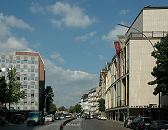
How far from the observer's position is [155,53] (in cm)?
4662

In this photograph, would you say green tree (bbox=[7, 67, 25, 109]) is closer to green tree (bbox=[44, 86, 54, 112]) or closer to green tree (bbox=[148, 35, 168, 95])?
green tree (bbox=[148, 35, 168, 95])

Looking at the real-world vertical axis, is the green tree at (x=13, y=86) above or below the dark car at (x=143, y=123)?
above

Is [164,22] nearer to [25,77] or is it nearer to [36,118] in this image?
[36,118]

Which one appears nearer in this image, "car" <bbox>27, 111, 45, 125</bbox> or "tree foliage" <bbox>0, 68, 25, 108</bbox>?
"car" <bbox>27, 111, 45, 125</bbox>

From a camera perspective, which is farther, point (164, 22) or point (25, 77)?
point (25, 77)

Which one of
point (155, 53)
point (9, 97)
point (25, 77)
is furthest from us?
point (25, 77)

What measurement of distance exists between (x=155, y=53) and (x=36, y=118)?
28.4m

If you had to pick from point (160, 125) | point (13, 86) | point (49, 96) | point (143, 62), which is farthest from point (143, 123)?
point (49, 96)

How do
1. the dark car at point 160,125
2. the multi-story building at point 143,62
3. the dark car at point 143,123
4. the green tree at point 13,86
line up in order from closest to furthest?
the dark car at point 160,125, the dark car at point 143,123, the multi-story building at point 143,62, the green tree at point 13,86

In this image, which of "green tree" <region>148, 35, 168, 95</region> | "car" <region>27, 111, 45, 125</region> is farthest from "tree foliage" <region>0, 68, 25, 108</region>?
"green tree" <region>148, 35, 168, 95</region>

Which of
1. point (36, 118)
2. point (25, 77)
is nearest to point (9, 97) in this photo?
point (36, 118)

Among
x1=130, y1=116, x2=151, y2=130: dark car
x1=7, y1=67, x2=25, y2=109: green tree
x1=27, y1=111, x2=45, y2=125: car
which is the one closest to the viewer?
x1=130, y1=116, x2=151, y2=130: dark car

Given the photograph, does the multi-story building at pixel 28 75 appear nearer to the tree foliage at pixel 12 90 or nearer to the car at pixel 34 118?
the tree foliage at pixel 12 90

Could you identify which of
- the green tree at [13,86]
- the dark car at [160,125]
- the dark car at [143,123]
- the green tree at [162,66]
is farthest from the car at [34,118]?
the dark car at [160,125]
